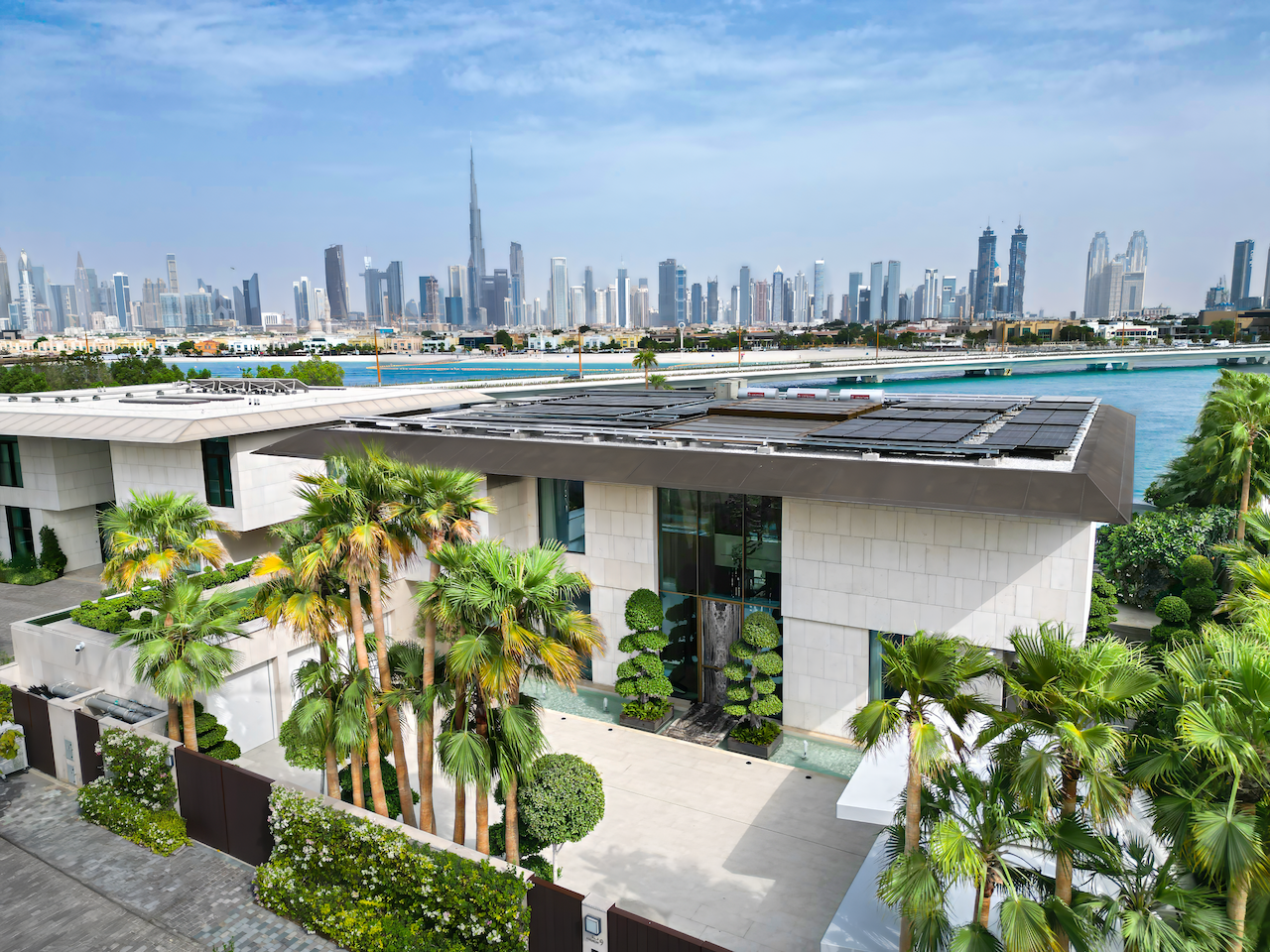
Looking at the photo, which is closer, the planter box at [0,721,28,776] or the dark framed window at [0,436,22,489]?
the planter box at [0,721,28,776]

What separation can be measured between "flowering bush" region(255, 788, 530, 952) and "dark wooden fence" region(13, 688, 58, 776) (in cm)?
759

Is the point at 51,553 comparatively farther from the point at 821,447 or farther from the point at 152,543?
the point at 821,447

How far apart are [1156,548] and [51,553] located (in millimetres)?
40960

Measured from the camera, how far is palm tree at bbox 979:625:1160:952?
25.0ft

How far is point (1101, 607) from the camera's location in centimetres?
2414

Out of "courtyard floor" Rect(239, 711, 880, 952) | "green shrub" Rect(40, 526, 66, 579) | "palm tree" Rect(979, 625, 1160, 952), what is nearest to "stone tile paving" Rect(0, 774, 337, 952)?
"courtyard floor" Rect(239, 711, 880, 952)

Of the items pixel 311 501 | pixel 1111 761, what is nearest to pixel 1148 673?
pixel 1111 761

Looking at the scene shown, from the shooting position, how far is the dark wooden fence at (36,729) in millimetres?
17422

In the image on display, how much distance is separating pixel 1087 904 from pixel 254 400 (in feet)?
111

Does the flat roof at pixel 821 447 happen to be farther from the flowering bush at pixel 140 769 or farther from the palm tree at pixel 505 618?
the flowering bush at pixel 140 769

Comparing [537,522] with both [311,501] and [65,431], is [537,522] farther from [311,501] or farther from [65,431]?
[65,431]

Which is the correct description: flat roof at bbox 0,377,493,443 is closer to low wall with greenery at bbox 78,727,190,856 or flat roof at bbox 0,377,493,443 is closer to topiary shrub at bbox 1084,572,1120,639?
low wall with greenery at bbox 78,727,190,856

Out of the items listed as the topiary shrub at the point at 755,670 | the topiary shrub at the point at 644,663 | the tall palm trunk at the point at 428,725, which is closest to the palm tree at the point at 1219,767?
the tall palm trunk at the point at 428,725

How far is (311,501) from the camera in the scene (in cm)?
1238
